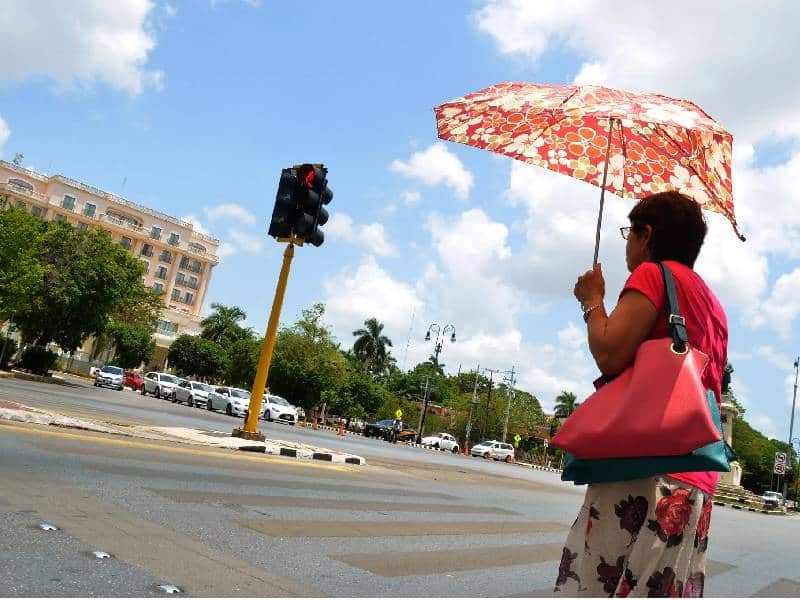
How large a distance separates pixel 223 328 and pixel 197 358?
9.98 m

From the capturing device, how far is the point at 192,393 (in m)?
40.2

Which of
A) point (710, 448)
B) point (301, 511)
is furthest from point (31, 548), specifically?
point (710, 448)

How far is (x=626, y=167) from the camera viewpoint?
401cm

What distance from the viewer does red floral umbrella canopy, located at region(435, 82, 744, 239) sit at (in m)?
→ 3.72

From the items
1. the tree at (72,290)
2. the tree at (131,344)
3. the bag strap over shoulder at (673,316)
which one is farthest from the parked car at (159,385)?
the bag strap over shoulder at (673,316)

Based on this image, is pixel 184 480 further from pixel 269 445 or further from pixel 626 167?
pixel 269 445

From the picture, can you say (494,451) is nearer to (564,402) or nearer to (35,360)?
(35,360)

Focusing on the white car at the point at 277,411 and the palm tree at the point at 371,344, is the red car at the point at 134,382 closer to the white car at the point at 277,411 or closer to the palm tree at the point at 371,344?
the white car at the point at 277,411

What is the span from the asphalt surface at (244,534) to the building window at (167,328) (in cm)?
8213

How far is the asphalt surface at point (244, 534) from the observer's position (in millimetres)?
3840

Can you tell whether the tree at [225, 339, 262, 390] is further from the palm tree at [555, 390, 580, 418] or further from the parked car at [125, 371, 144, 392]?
the palm tree at [555, 390, 580, 418]

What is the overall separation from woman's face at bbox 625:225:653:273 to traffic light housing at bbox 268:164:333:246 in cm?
1143

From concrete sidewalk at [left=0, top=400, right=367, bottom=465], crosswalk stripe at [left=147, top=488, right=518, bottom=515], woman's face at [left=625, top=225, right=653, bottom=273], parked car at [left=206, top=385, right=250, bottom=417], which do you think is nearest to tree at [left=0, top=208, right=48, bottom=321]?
parked car at [left=206, top=385, right=250, bottom=417]

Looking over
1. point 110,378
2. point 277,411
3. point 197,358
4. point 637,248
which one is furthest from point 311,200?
point 197,358
